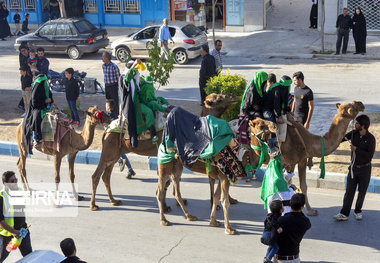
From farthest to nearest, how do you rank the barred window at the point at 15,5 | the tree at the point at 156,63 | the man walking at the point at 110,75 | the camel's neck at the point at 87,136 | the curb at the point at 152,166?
1. the barred window at the point at 15,5
2. the man walking at the point at 110,75
3. the tree at the point at 156,63
4. the curb at the point at 152,166
5. the camel's neck at the point at 87,136

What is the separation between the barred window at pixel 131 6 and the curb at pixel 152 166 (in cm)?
1737

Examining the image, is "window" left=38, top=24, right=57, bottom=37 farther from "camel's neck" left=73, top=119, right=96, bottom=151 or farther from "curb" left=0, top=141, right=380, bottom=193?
"camel's neck" left=73, top=119, right=96, bottom=151

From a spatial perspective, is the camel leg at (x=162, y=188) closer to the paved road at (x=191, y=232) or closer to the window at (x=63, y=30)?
the paved road at (x=191, y=232)

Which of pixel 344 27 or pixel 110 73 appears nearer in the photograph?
pixel 110 73

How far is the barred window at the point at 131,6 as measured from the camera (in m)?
30.6

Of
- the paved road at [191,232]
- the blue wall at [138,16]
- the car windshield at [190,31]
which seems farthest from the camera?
the blue wall at [138,16]

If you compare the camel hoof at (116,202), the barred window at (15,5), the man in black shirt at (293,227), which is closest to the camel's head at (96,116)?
the camel hoof at (116,202)

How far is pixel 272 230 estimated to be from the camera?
294 inches

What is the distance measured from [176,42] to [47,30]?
621 cm

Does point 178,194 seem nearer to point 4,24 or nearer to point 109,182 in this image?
point 109,182

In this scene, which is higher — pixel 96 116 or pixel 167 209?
pixel 96 116

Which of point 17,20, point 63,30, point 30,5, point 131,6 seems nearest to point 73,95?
point 63,30

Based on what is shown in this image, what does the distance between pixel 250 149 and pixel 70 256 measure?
159 inches

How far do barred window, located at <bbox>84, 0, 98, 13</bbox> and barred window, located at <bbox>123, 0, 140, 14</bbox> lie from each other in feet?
5.73
